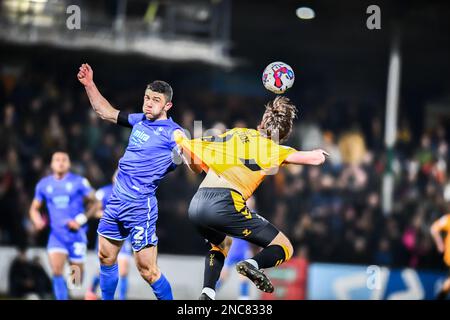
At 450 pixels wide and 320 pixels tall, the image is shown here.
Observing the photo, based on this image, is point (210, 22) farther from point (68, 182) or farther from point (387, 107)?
point (68, 182)

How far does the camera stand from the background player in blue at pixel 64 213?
11.5m

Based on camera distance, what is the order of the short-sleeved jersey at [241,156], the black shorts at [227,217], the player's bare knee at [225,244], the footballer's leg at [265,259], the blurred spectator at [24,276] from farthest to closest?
the blurred spectator at [24,276]
the player's bare knee at [225,244]
the short-sleeved jersey at [241,156]
the black shorts at [227,217]
the footballer's leg at [265,259]

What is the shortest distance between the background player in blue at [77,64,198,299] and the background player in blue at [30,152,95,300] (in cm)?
268

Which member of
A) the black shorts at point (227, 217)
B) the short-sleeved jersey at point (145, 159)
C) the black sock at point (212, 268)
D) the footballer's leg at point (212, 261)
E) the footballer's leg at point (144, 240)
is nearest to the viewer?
the black shorts at point (227, 217)

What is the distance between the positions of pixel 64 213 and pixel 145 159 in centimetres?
329

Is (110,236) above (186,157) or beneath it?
beneath

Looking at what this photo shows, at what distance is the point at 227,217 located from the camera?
802 centimetres

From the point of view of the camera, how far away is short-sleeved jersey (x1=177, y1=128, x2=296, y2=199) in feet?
26.7

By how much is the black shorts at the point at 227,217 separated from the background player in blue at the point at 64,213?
3807mm

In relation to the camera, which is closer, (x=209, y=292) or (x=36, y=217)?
(x=209, y=292)

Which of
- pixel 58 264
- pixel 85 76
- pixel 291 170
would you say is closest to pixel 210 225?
pixel 85 76

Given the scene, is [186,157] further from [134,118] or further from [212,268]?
[212,268]

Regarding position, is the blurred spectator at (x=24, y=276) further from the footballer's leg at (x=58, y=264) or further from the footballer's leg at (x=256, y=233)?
the footballer's leg at (x=256, y=233)

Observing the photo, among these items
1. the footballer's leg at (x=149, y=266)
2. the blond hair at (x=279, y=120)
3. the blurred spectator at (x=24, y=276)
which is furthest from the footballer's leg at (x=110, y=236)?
the blurred spectator at (x=24, y=276)
